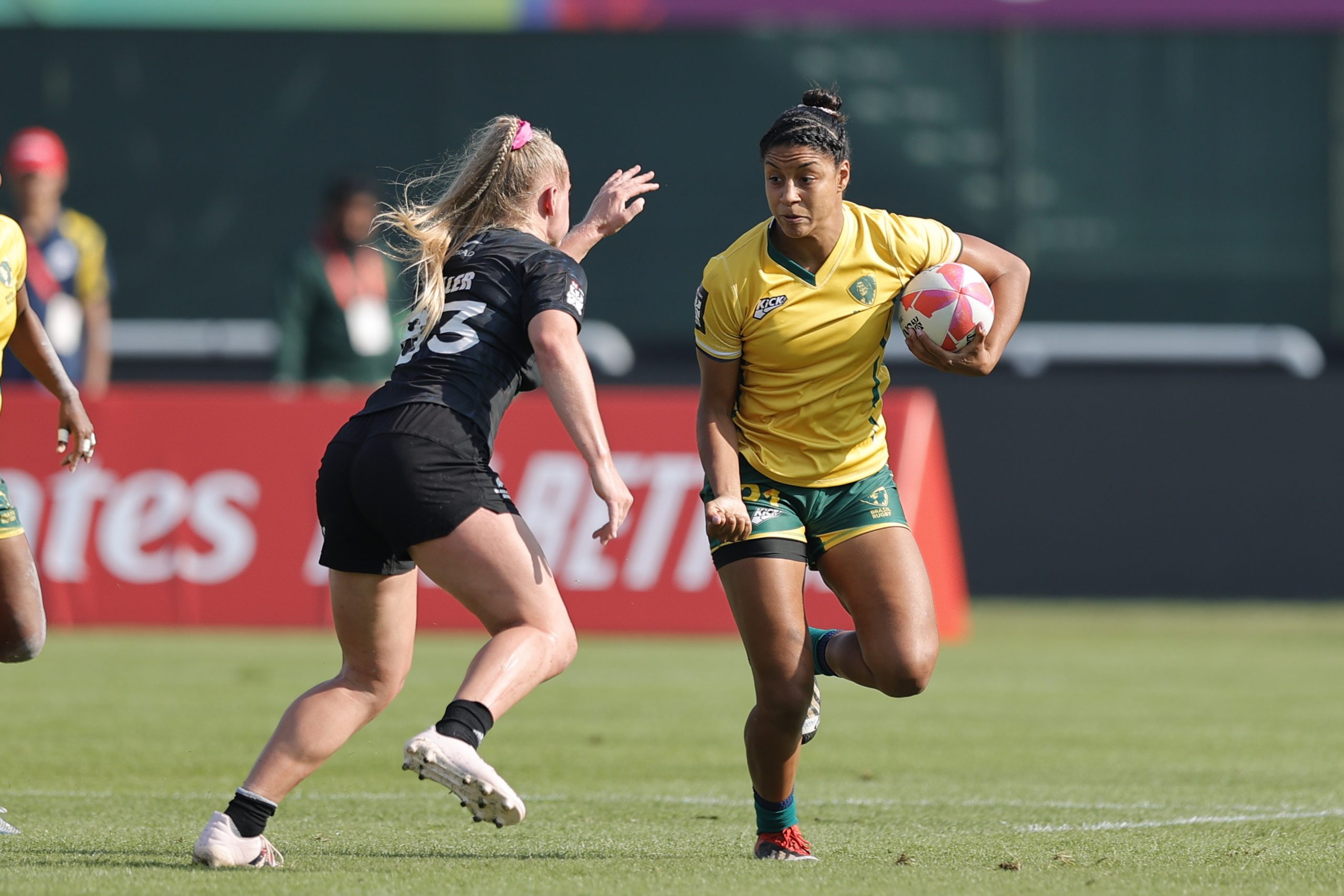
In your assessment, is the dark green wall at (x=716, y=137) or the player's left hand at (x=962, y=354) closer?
the player's left hand at (x=962, y=354)

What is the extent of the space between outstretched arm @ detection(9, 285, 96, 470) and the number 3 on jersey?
167 cm

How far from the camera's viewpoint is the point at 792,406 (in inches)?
247

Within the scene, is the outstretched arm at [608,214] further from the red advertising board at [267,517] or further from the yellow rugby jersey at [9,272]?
the red advertising board at [267,517]

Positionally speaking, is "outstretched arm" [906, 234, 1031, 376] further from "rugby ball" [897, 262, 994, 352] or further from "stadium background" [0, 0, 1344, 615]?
"stadium background" [0, 0, 1344, 615]

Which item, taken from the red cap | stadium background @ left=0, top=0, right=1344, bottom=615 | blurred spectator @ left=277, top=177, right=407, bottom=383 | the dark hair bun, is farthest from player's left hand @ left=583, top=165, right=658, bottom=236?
stadium background @ left=0, top=0, right=1344, bottom=615

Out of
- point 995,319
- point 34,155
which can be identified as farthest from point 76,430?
point 34,155

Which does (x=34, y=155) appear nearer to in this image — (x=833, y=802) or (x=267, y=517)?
(x=267, y=517)

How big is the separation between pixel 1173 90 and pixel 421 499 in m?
13.4

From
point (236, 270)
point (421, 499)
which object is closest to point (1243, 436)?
point (236, 270)

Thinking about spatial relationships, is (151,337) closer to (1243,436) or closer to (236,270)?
(236,270)

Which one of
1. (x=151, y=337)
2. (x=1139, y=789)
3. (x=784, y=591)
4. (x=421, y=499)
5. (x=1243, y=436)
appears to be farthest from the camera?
(x=151, y=337)

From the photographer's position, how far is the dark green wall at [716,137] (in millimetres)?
17266

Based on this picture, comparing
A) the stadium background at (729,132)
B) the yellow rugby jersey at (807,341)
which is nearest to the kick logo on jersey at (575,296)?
the yellow rugby jersey at (807,341)

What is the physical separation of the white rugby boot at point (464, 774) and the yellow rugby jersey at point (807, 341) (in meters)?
1.65
